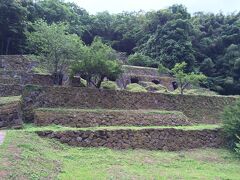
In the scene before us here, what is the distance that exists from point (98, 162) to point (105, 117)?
19.5ft

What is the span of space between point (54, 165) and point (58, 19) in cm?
3221

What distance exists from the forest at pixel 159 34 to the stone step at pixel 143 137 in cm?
1753

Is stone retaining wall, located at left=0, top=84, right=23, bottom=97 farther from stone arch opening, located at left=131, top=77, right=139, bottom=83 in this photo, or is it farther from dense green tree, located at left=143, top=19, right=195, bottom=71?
dense green tree, located at left=143, top=19, right=195, bottom=71

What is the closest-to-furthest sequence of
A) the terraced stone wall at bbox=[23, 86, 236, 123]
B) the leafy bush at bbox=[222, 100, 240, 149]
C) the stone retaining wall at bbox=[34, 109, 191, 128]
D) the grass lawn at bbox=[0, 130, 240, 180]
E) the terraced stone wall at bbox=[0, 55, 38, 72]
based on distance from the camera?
1. the grass lawn at bbox=[0, 130, 240, 180]
2. the stone retaining wall at bbox=[34, 109, 191, 128]
3. the leafy bush at bbox=[222, 100, 240, 149]
4. the terraced stone wall at bbox=[23, 86, 236, 123]
5. the terraced stone wall at bbox=[0, 55, 38, 72]

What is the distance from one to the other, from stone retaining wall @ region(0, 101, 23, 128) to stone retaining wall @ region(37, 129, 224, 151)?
7.06 ft

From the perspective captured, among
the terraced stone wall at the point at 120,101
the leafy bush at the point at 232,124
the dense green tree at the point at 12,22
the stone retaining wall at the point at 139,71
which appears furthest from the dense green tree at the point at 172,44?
the leafy bush at the point at 232,124

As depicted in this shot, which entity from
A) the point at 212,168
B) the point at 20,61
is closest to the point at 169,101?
the point at 212,168

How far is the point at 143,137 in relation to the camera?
18016 millimetres

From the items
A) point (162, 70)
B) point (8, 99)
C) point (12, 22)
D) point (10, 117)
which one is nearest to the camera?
point (10, 117)

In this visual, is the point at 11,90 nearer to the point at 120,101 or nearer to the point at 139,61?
the point at 120,101

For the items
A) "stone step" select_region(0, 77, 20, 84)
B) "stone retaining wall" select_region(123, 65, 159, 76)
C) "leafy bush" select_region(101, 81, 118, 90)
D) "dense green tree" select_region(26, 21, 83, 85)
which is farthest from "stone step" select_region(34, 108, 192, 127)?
"stone retaining wall" select_region(123, 65, 159, 76)

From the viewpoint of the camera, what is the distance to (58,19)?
42.2 m

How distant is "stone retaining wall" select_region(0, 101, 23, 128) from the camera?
17406 millimetres

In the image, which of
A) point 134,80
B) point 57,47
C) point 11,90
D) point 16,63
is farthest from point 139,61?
point 11,90
